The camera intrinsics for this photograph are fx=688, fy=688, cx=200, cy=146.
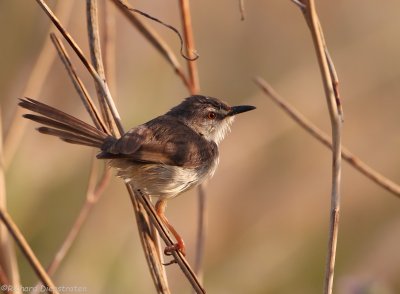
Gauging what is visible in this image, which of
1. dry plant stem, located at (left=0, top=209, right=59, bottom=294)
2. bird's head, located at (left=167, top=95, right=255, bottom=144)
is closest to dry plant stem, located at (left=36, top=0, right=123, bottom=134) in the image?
dry plant stem, located at (left=0, top=209, right=59, bottom=294)

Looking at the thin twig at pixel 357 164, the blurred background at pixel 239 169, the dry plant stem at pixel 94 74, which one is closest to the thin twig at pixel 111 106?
the dry plant stem at pixel 94 74

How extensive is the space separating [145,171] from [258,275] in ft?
6.88

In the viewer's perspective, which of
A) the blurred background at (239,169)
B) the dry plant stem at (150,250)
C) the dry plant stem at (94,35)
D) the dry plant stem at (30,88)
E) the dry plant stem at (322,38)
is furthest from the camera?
the blurred background at (239,169)

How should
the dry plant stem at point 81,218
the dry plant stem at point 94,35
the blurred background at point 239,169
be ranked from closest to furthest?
1. the dry plant stem at point 94,35
2. the dry plant stem at point 81,218
3. the blurred background at point 239,169

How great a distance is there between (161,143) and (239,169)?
219 centimetres

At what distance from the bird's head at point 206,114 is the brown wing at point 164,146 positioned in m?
0.15

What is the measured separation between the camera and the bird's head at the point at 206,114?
4.17 m

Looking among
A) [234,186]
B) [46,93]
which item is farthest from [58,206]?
[234,186]

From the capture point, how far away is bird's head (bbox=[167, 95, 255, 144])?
4.17 m

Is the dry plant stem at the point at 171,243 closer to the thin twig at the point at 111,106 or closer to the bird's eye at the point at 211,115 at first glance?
the thin twig at the point at 111,106

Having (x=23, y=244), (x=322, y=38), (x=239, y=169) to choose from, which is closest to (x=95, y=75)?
(x=23, y=244)

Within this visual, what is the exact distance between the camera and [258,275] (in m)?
5.20

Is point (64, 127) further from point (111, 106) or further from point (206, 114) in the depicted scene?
point (206, 114)

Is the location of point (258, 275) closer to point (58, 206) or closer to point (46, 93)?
point (58, 206)
